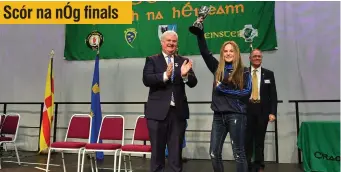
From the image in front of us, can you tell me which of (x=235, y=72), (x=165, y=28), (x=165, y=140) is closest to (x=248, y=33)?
(x=165, y=28)

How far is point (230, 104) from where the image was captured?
91.7 inches

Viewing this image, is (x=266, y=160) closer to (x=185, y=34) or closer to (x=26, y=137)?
(x=185, y=34)

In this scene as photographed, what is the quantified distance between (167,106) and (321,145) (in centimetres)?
231

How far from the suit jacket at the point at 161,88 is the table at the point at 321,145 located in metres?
2.09

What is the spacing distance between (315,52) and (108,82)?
336 centimetres

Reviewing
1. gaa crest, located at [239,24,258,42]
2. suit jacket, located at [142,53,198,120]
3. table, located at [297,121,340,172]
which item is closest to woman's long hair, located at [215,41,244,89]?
suit jacket, located at [142,53,198,120]

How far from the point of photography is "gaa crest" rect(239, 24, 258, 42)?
15.9ft

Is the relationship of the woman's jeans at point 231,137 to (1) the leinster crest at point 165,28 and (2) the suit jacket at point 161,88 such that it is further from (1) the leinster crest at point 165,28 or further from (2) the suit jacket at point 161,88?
(1) the leinster crest at point 165,28

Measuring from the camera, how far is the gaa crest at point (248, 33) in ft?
15.9

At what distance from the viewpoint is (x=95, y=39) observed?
5.23m

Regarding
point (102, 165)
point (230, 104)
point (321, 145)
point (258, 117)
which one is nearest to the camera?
point (230, 104)

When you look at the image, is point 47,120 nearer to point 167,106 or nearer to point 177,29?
point 177,29

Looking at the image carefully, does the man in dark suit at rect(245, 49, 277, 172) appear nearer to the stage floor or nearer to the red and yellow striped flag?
the stage floor

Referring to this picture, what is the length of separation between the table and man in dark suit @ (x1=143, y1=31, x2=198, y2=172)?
2.11 meters
